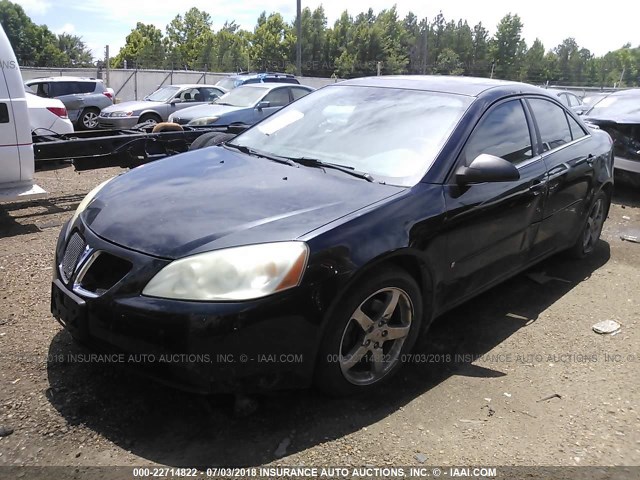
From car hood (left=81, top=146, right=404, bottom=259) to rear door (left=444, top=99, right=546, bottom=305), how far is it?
53 centimetres

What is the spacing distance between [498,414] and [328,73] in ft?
215

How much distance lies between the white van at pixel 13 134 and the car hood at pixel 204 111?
20.8 ft

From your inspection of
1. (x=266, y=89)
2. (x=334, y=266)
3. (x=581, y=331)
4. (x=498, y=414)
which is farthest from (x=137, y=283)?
(x=266, y=89)

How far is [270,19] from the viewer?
281 ft

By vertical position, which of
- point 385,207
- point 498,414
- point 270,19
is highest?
point 270,19

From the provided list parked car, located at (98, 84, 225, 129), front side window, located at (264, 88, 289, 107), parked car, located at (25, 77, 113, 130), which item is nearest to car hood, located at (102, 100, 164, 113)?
parked car, located at (98, 84, 225, 129)

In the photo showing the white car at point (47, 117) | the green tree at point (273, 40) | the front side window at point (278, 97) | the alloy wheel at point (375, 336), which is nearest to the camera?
the alloy wheel at point (375, 336)

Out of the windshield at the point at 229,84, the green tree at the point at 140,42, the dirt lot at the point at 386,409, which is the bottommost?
the dirt lot at the point at 386,409

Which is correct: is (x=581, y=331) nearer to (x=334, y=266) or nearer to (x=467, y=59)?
(x=334, y=266)

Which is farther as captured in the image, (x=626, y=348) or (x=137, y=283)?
(x=626, y=348)

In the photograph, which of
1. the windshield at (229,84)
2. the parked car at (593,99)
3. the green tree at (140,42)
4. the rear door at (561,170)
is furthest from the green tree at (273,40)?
the rear door at (561,170)

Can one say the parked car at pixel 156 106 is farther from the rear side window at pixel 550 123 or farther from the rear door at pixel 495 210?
the rear door at pixel 495 210

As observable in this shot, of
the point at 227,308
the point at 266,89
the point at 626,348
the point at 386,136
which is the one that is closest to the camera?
the point at 227,308

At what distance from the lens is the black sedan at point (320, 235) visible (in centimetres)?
234
